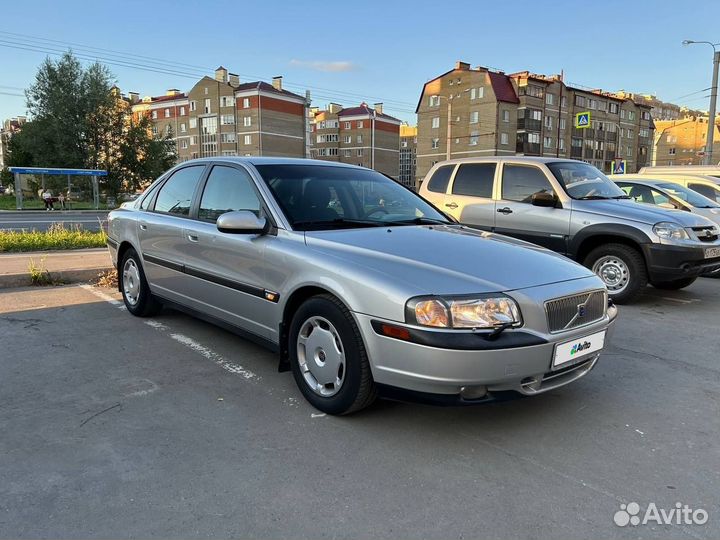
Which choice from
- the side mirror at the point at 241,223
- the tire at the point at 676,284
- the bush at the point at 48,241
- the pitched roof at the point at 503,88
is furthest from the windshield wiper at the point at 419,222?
the pitched roof at the point at 503,88

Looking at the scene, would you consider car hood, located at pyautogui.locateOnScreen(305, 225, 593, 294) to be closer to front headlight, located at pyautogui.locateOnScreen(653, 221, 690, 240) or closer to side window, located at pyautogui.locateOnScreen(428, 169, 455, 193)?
front headlight, located at pyautogui.locateOnScreen(653, 221, 690, 240)

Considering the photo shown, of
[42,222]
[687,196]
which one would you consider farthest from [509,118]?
[687,196]

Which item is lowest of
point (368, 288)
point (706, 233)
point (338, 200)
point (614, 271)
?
point (614, 271)

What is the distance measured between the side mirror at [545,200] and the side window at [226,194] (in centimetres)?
431

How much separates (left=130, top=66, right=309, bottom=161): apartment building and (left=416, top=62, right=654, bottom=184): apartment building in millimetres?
18778

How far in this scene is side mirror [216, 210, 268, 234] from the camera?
3.63 meters

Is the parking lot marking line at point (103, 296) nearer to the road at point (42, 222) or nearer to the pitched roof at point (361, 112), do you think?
the road at point (42, 222)

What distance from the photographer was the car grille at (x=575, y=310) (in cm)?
Result: 299

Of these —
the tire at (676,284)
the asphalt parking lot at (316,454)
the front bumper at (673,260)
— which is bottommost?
the asphalt parking lot at (316,454)

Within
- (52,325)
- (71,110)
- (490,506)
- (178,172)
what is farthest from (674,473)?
(71,110)

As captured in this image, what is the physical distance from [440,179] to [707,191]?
6.48 meters

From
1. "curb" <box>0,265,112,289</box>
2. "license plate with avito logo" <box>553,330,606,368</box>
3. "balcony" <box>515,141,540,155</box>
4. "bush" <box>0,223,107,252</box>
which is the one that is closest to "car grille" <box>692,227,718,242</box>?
"license plate with avito logo" <box>553,330,606,368</box>

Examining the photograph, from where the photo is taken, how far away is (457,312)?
277cm

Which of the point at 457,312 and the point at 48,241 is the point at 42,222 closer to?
the point at 48,241
